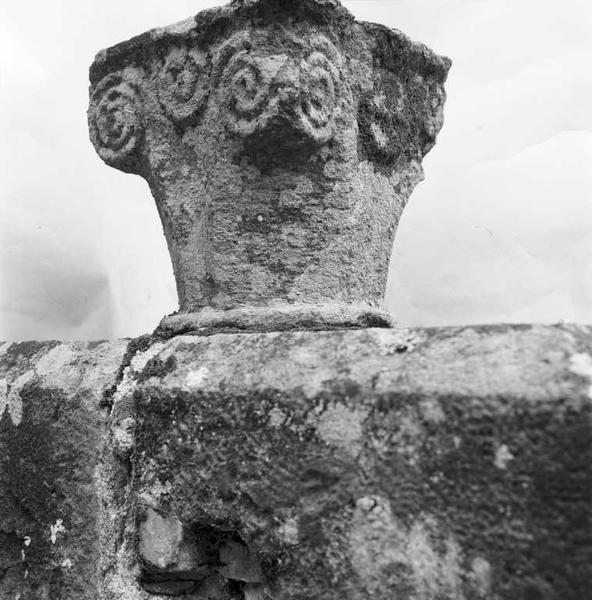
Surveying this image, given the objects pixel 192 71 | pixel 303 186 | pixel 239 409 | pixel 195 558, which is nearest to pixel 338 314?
pixel 303 186

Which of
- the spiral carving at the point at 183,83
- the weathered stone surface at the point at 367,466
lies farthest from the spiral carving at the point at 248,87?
the weathered stone surface at the point at 367,466

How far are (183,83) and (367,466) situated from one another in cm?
109

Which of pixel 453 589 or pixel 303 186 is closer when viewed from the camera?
pixel 453 589

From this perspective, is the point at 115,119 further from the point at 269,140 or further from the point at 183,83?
the point at 269,140

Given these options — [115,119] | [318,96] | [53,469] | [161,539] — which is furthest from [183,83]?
[161,539]

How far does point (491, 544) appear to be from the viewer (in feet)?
2.92

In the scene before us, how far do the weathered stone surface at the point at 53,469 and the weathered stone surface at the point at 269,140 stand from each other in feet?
1.03

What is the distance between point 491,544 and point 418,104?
1280mm

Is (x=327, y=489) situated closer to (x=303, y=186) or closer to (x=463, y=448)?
(x=463, y=448)

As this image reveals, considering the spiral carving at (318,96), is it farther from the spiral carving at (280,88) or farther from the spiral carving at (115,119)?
the spiral carving at (115,119)

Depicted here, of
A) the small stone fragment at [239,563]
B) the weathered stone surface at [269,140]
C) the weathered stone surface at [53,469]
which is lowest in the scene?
the small stone fragment at [239,563]

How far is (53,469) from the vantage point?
140 centimetres

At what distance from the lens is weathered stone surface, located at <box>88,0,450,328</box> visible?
4.81 ft

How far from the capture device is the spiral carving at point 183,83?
1583 mm
